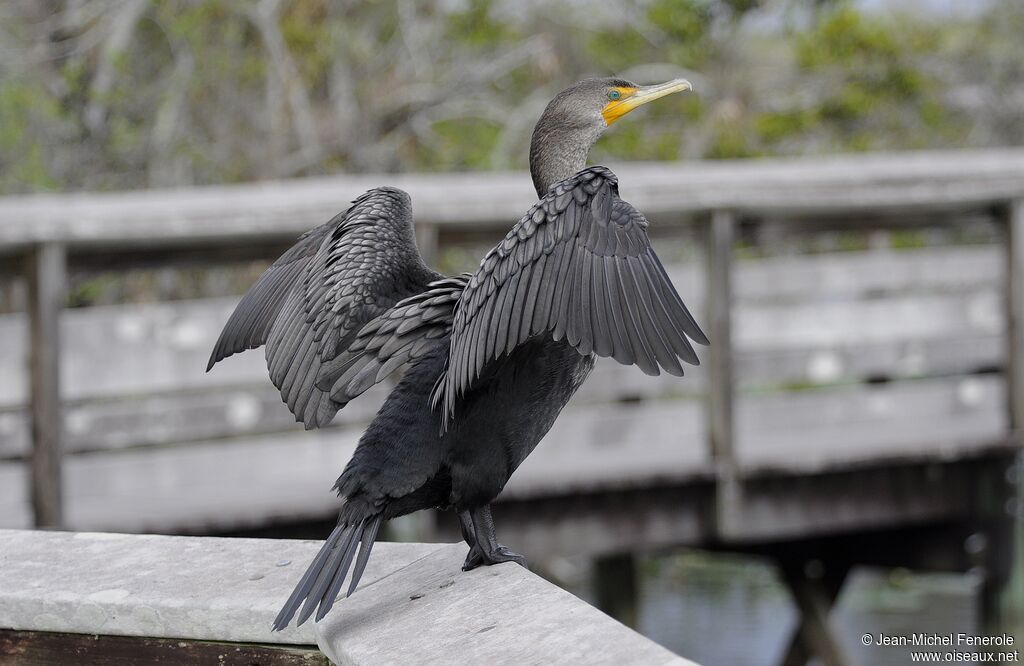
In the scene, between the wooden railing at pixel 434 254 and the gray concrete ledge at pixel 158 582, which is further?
the wooden railing at pixel 434 254

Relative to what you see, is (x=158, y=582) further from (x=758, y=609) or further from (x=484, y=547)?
(x=758, y=609)

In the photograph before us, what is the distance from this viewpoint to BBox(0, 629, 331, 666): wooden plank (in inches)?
81.3

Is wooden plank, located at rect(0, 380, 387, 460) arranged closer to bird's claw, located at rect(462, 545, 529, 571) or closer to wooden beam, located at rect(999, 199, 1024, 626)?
wooden beam, located at rect(999, 199, 1024, 626)

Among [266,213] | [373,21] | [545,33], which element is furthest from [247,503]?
[545,33]

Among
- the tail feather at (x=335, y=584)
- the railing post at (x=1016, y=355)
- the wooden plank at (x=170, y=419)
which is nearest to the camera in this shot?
the tail feather at (x=335, y=584)

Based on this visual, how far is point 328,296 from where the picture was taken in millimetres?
2492

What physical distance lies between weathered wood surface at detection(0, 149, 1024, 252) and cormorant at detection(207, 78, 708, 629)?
2.64 m

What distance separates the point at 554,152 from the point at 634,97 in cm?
25

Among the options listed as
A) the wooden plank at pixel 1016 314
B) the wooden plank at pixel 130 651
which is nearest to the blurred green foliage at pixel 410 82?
the wooden plank at pixel 1016 314

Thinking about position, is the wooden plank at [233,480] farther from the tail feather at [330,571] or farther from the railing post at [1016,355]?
the tail feather at [330,571]

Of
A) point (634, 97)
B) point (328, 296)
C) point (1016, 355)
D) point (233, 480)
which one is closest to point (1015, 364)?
point (1016, 355)

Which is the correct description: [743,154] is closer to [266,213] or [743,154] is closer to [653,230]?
[653,230]

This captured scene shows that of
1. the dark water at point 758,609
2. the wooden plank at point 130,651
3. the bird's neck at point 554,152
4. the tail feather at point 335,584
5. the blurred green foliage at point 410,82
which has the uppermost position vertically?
the blurred green foliage at point 410,82

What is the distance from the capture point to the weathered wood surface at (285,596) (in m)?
1.70
